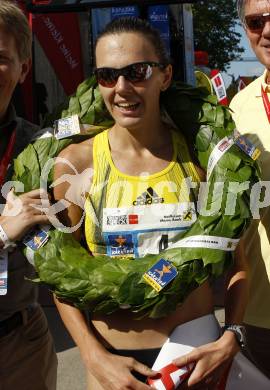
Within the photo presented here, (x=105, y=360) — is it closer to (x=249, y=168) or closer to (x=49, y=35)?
(x=249, y=168)

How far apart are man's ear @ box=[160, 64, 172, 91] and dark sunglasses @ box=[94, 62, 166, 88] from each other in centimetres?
13

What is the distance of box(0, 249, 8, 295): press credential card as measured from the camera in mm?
2539

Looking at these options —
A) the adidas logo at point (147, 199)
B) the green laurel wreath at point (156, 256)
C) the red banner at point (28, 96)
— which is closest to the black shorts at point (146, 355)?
the green laurel wreath at point (156, 256)

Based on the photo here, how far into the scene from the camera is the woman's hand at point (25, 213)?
2443 mm

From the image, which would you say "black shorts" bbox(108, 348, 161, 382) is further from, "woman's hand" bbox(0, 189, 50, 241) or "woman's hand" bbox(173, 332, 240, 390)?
"woman's hand" bbox(0, 189, 50, 241)

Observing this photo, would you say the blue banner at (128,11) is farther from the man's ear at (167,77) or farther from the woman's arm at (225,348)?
the woman's arm at (225,348)

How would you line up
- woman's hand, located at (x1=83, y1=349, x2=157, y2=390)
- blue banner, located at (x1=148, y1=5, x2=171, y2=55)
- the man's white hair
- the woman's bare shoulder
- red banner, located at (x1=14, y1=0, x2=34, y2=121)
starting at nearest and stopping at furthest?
woman's hand, located at (x1=83, y1=349, x2=157, y2=390)
the woman's bare shoulder
the man's white hair
blue banner, located at (x1=148, y1=5, x2=171, y2=55)
red banner, located at (x1=14, y1=0, x2=34, y2=121)

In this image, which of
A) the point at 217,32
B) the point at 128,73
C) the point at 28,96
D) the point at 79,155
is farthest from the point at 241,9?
the point at 217,32

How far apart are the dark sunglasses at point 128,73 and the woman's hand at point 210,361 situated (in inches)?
41.6

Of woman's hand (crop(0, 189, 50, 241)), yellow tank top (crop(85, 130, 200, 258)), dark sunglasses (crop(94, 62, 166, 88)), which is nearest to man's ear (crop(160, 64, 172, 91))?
dark sunglasses (crop(94, 62, 166, 88))

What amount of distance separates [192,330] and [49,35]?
6.30 m

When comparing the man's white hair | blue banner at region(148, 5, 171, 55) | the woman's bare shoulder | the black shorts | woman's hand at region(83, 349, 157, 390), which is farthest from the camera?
blue banner at region(148, 5, 171, 55)

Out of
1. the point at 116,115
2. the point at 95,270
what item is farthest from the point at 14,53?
the point at 95,270

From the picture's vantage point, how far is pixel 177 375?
226 centimetres
